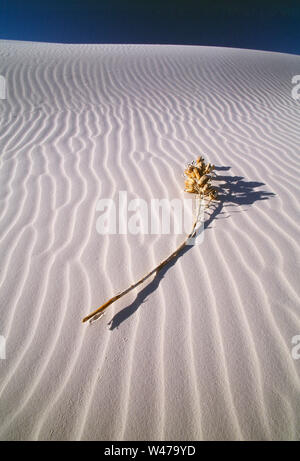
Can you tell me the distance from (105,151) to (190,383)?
3.41 m

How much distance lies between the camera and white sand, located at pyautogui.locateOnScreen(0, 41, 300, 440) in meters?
1.29

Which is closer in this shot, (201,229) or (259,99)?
(201,229)

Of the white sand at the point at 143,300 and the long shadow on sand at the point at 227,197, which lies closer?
the white sand at the point at 143,300

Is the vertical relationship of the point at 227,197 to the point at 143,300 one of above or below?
above

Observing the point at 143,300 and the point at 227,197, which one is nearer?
the point at 143,300

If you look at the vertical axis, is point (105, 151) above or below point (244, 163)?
above

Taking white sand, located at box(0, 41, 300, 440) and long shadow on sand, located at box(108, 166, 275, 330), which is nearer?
white sand, located at box(0, 41, 300, 440)

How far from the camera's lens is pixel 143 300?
182 centimetres

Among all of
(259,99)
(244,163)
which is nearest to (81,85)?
(259,99)

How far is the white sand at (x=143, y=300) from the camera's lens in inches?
51.0

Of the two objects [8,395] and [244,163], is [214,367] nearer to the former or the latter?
[8,395]

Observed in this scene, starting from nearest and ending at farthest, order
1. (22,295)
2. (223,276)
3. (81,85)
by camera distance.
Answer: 1. (22,295)
2. (223,276)
3. (81,85)
